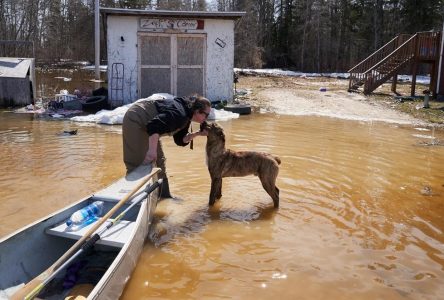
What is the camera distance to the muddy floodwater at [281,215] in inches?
193

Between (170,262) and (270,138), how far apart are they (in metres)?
7.89

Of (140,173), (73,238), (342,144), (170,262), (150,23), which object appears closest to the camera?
(73,238)

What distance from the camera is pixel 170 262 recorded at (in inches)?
209

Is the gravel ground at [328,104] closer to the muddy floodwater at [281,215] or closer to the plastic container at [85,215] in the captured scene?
A: the muddy floodwater at [281,215]

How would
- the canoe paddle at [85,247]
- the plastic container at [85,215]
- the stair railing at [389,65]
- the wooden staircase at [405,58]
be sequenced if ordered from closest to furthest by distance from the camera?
the canoe paddle at [85,247] < the plastic container at [85,215] < the wooden staircase at [405,58] < the stair railing at [389,65]

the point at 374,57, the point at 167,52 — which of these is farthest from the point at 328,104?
the point at 374,57

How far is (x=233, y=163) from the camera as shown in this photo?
6.90m

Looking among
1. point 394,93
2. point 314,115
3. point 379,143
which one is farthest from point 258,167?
point 394,93

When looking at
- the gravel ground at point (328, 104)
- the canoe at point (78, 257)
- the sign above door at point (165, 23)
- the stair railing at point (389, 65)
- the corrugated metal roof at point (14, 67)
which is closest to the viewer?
the canoe at point (78, 257)

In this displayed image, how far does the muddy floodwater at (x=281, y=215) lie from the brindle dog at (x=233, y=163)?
1.66 feet

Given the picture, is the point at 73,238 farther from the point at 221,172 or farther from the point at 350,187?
the point at 350,187

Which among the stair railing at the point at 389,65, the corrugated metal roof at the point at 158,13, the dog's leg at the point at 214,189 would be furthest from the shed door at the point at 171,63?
the dog's leg at the point at 214,189

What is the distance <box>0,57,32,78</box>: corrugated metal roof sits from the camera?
17094mm

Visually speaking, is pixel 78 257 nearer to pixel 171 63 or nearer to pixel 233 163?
pixel 233 163
